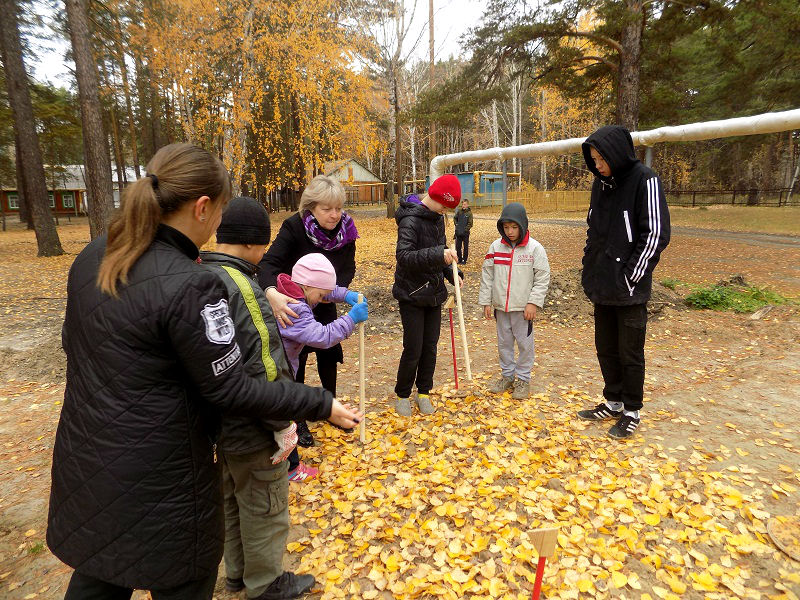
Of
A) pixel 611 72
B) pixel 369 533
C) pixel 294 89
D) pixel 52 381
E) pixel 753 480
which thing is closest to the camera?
pixel 369 533

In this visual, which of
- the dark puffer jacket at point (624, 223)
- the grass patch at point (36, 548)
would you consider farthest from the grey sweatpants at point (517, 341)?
the grass patch at point (36, 548)

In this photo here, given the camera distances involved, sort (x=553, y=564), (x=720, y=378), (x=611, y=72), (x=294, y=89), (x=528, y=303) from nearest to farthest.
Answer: (x=553, y=564) < (x=528, y=303) < (x=720, y=378) < (x=611, y=72) < (x=294, y=89)

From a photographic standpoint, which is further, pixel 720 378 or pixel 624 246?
pixel 720 378

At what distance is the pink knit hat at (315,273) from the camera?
276cm

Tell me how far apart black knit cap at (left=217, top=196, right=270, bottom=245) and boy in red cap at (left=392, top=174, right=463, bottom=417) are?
1575 mm

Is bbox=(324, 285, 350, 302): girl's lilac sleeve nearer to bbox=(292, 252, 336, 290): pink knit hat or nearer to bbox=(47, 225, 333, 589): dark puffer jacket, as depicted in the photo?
bbox=(292, 252, 336, 290): pink knit hat

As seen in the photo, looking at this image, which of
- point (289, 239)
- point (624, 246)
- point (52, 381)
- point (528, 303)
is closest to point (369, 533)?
point (289, 239)

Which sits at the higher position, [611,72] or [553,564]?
[611,72]

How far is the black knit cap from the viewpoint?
7.03 ft

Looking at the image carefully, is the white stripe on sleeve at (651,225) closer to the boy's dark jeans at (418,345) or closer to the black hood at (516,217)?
the black hood at (516,217)

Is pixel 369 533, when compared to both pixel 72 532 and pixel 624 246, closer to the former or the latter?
pixel 72 532

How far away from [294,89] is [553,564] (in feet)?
54.8

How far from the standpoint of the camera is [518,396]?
A: 4.53 meters

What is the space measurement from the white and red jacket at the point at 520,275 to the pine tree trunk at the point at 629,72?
9.81 m
